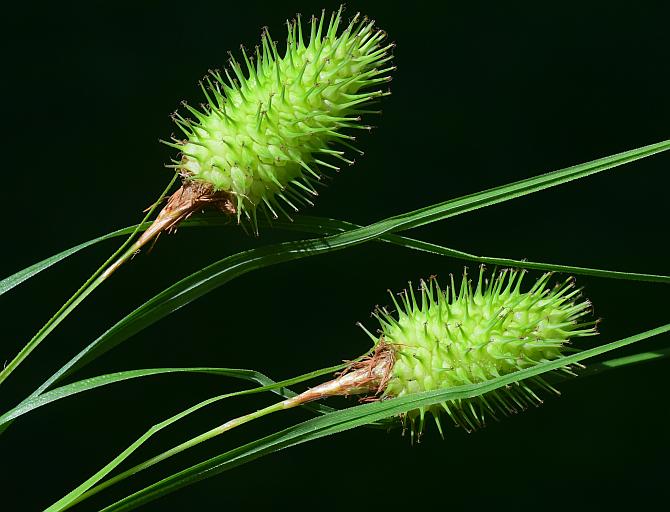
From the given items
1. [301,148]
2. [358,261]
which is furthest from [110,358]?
[301,148]

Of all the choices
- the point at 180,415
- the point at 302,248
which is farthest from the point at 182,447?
the point at 302,248

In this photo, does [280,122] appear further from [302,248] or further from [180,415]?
[180,415]

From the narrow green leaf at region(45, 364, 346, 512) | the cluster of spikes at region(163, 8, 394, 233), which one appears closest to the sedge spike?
the cluster of spikes at region(163, 8, 394, 233)

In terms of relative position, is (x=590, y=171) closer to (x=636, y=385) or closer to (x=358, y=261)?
(x=358, y=261)

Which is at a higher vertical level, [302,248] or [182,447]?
[302,248]

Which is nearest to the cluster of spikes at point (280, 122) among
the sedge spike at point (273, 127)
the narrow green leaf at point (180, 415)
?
the sedge spike at point (273, 127)
